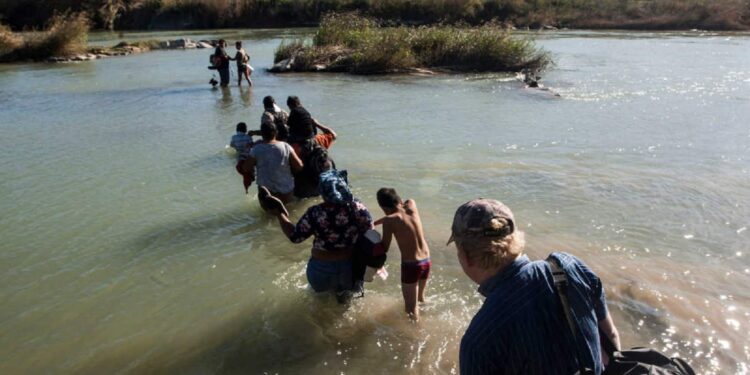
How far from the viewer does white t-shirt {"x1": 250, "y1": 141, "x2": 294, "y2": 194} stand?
713cm

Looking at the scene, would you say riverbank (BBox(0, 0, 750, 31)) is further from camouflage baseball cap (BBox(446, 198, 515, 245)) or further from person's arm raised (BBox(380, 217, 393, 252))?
camouflage baseball cap (BBox(446, 198, 515, 245))

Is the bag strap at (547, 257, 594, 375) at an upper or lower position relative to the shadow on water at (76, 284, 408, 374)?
upper

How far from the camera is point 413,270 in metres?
5.20

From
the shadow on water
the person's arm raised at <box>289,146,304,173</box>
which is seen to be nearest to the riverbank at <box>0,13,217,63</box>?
the person's arm raised at <box>289,146,304,173</box>

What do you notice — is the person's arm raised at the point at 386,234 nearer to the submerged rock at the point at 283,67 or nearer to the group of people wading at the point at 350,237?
the group of people wading at the point at 350,237

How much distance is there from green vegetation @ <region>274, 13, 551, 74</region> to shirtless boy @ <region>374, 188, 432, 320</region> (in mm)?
18961

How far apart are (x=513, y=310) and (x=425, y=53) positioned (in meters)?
23.7

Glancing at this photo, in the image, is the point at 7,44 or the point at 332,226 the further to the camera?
the point at 7,44

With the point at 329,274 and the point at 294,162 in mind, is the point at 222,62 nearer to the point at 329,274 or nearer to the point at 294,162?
the point at 294,162

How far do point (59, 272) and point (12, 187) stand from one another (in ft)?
13.1

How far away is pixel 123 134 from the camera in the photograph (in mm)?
13664

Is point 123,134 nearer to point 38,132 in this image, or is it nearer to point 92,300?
point 38,132

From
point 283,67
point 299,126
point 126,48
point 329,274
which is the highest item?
point 126,48

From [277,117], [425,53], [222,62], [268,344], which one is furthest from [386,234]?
[425,53]
